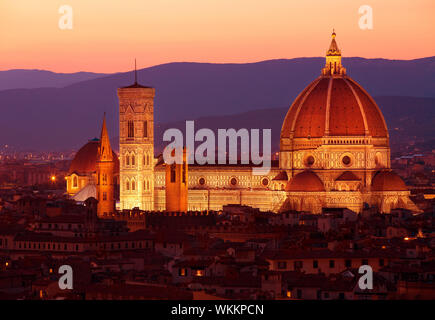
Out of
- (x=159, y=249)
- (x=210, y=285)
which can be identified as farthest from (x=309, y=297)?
(x=159, y=249)

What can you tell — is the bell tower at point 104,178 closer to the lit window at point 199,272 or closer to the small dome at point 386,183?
the small dome at point 386,183

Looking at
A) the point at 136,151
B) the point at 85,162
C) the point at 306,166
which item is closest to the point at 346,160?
the point at 306,166

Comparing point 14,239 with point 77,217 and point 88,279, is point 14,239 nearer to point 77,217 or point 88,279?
point 77,217

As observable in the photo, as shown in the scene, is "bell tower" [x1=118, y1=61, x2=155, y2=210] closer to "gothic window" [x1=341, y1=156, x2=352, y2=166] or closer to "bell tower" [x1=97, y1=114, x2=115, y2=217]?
"bell tower" [x1=97, y1=114, x2=115, y2=217]

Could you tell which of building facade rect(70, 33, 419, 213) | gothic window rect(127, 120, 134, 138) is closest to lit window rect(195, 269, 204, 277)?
building facade rect(70, 33, 419, 213)

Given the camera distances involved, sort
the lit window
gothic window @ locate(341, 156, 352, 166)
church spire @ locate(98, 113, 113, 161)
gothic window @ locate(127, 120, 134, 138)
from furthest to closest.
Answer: gothic window @ locate(127, 120, 134, 138) → gothic window @ locate(341, 156, 352, 166) → church spire @ locate(98, 113, 113, 161) → the lit window
